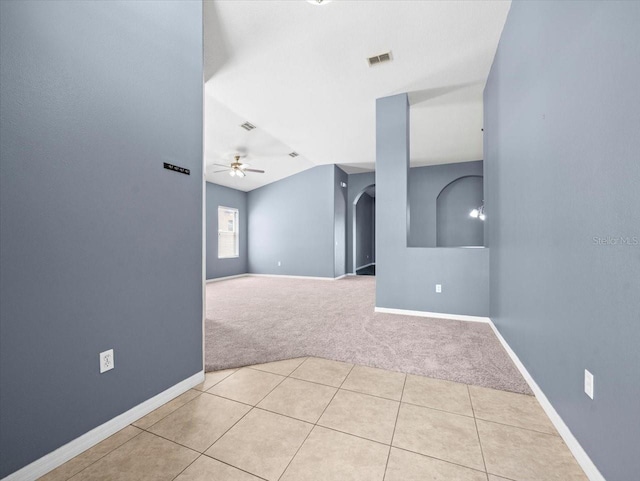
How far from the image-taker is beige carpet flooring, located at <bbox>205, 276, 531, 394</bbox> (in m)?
2.26

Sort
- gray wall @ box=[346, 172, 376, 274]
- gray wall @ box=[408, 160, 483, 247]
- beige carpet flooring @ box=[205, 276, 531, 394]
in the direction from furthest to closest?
gray wall @ box=[346, 172, 376, 274] < gray wall @ box=[408, 160, 483, 247] < beige carpet flooring @ box=[205, 276, 531, 394]

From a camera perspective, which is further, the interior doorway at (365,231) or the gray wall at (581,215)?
the interior doorway at (365,231)

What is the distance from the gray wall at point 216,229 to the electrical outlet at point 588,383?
288 inches

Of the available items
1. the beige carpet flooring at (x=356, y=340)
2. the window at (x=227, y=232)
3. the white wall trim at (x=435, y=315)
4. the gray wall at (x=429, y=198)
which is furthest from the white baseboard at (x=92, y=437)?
the gray wall at (x=429, y=198)

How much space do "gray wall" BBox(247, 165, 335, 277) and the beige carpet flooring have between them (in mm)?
3086

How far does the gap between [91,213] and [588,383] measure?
2.53m

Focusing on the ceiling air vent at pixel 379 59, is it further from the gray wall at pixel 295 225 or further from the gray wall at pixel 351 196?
the gray wall at pixel 351 196

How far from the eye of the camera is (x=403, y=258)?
154 inches

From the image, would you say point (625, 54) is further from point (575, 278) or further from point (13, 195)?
point (13, 195)

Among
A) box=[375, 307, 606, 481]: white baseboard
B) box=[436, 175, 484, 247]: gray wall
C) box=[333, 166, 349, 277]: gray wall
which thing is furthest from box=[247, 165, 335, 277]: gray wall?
box=[375, 307, 606, 481]: white baseboard

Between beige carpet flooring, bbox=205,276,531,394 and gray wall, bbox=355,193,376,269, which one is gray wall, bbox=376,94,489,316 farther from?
gray wall, bbox=355,193,376,269

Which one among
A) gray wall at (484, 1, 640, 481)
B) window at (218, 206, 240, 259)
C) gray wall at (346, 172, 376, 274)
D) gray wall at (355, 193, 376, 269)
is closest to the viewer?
gray wall at (484, 1, 640, 481)

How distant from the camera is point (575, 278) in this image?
133 centimetres

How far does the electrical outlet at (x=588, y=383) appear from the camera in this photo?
1183 mm
